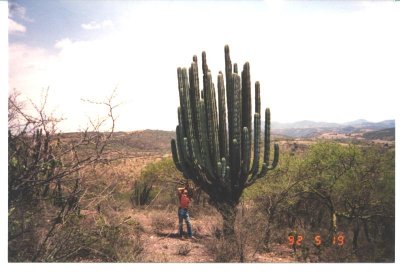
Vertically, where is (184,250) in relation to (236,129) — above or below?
below

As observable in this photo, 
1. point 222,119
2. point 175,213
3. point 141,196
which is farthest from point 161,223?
point 222,119

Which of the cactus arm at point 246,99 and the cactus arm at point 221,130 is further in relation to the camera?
the cactus arm at point 246,99

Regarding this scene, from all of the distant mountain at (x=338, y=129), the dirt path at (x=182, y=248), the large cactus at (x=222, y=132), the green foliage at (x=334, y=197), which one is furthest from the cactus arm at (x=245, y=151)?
the distant mountain at (x=338, y=129)

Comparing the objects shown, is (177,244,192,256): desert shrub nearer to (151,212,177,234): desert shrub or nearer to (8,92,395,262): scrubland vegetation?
(8,92,395,262): scrubland vegetation

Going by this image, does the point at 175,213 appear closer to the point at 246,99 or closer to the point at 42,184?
the point at 246,99

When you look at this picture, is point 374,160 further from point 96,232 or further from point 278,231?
point 96,232

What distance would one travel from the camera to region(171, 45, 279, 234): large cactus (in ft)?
29.5

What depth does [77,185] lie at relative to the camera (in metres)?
7.52

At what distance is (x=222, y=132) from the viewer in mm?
9219

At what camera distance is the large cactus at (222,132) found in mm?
9000

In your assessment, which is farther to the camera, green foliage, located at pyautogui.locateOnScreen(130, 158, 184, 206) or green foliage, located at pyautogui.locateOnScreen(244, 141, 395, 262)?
green foliage, located at pyautogui.locateOnScreen(130, 158, 184, 206)

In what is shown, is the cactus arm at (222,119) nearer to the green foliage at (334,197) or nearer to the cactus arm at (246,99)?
the cactus arm at (246,99)
